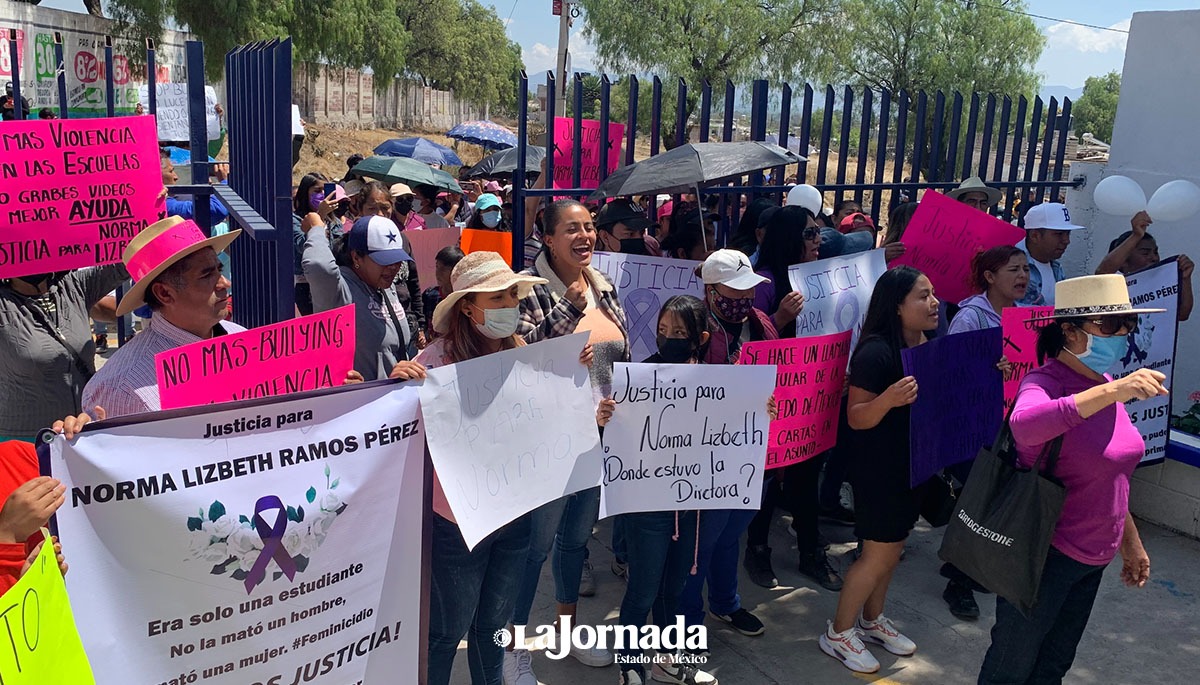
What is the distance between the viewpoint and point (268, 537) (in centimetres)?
283

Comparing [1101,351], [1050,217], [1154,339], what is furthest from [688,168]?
[1154,339]

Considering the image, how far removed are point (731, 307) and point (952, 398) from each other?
1223 mm

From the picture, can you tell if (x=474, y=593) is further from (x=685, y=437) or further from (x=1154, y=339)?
(x=1154, y=339)

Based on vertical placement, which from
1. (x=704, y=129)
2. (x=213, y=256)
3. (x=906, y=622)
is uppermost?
(x=704, y=129)

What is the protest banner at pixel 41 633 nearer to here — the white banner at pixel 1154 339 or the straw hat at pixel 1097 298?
→ the straw hat at pixel 1097 298

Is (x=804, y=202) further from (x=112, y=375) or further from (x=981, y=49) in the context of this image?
(x=981, y=49)

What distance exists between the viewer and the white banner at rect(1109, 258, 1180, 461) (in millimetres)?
5500

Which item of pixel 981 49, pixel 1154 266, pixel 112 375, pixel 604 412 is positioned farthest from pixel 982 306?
pixel 981 49

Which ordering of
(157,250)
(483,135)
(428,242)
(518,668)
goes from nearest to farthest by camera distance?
(157,250)
(518,668)
(428,242)
(483,135)

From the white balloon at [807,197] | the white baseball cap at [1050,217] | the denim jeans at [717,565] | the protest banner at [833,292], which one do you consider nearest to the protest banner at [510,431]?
the denim jeans at [717,565]

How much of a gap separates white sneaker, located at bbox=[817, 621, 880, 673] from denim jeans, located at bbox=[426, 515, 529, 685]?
1681 mm

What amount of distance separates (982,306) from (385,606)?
3.49 metres

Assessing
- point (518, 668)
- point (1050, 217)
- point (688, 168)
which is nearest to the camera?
point (518, 668)

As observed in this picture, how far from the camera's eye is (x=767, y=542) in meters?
5.55
